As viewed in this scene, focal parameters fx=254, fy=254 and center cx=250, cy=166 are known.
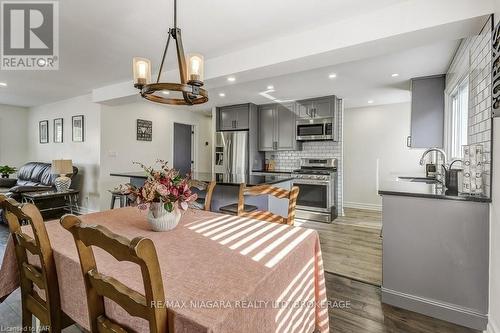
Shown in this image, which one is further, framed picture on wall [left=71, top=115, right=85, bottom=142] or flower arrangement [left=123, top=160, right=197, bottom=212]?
framed picture on wall [left=71, top=115, right=85, bottom=142]

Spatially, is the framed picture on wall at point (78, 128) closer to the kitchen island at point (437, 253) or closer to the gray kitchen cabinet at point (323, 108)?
the gray kitchen cabinet at point (323, 108)

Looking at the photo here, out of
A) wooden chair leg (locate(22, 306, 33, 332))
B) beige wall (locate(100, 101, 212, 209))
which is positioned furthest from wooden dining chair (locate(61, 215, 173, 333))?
beige wall (locate(100, 101, 212, 209))

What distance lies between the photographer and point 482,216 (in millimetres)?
1781

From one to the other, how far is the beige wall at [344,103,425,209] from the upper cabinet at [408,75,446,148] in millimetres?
1670

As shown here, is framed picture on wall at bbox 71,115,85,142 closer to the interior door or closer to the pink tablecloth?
the interior door

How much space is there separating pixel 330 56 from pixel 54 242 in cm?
250

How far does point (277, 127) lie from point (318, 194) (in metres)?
1.73

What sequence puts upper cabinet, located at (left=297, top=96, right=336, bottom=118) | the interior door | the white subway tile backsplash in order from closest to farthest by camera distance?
1. upper cabinet, located at (left=297, top=96, right=336, bottom=118)
2. the white subway tile backsplash
3. the interior door

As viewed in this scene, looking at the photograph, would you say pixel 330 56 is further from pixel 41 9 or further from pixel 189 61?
pixel 41 9

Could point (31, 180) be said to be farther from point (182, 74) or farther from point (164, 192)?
point (164, 192)

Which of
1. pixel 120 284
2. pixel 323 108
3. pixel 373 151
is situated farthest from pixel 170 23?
pixel 373 151

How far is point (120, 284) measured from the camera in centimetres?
85

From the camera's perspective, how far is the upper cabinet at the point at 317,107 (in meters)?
4.86

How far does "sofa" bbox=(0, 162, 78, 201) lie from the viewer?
4520mm
